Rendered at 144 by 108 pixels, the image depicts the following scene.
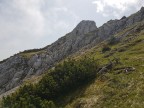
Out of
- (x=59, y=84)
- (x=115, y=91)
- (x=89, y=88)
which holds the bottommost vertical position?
(x=115, y=91)

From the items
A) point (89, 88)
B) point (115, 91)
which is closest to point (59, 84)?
point (89, 88)

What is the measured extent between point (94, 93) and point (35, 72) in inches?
3672

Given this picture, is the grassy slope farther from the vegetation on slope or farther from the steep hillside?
the vegetation on slope

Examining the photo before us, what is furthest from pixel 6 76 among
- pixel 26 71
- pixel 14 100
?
pixel 14 100

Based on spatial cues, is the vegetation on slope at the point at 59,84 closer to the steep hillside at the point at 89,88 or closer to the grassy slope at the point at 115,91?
the steep hillside at the point at 89,88

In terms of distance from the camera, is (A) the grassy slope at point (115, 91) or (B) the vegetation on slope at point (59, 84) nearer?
(A) the grassy slope at point (115, 91)

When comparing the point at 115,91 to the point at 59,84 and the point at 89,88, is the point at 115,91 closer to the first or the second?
the point at 89,88

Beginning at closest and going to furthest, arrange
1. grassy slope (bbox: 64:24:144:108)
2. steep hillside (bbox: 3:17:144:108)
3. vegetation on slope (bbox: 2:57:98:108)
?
grassy slope (bbox: 64:24:144:108) → steep hillside (bbox: 3:17:144:108) → vegetation on slope (bbox: 2:57:98:108)

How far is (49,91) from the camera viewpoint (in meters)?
87.6

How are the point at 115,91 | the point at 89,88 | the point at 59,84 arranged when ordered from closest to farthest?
the point at 115,91
the point at 89,88
the point at 59,84

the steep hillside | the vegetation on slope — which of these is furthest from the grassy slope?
the vegetation on slope

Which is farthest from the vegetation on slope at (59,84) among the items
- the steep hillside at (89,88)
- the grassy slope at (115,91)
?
the grassy slope at (115,91)

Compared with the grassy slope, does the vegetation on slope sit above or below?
above

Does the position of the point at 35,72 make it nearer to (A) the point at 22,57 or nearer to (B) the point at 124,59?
(A) the point at 22,57
